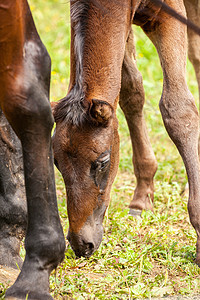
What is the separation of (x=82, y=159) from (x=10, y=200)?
63 centimetres

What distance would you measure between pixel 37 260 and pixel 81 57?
5.78ft

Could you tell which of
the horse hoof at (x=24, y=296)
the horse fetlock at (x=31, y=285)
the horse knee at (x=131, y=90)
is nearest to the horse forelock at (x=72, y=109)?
the horse fetlock at (x=31, y=285)

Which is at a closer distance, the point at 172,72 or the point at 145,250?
the point at 145,250

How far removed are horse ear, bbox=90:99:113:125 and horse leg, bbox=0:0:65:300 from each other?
0.77 metres

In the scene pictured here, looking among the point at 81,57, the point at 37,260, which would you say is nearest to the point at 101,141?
the point at 81,57

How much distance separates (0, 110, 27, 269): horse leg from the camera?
3590 mm

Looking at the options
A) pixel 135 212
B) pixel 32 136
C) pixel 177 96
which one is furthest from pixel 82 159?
pixel 135 212

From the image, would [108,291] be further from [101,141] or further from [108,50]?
[108,50]

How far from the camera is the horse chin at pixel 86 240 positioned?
3697 mm

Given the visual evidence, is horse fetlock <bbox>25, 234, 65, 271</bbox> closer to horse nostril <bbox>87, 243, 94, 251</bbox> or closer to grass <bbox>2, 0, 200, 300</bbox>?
grass <bbox>2, 0, 200, 300</bbox>

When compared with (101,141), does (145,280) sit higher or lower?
lower

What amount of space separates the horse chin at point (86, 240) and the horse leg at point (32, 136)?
82 centimetres

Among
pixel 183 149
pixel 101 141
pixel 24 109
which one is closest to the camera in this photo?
pixel 24 109

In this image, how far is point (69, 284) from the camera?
132 inches
